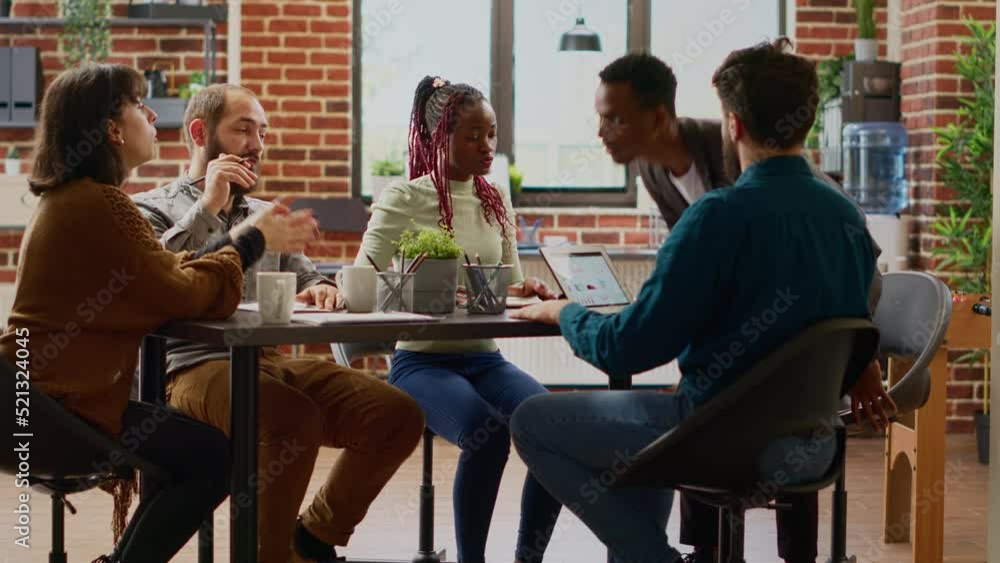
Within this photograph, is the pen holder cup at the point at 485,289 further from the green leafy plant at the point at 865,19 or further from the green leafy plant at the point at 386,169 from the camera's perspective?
the green leafy plant at the point at 865,19

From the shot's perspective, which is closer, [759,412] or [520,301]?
[759,412]

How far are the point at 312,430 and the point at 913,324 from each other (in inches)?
55.1

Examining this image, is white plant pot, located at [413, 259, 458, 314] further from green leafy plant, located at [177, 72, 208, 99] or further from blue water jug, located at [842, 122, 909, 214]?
blue water jug, located at [842, 122, 909, 214]

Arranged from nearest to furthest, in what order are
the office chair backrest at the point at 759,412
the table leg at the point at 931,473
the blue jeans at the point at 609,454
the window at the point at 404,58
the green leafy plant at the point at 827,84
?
the office chair backrest at the point at 759,412 < the blue jeans at the point at 609,454 < the table leg at the point at 931,473 < the green leafy plant at the point at 827,84 < the window at the point at 404,58

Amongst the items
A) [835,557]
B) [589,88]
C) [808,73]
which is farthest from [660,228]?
[808,73]

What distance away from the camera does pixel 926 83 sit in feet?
18.0

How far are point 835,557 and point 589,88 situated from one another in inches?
133

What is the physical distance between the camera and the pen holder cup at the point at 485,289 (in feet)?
8.64

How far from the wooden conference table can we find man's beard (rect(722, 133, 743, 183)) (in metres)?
0.51

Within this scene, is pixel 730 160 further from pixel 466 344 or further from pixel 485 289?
pixel 466 344

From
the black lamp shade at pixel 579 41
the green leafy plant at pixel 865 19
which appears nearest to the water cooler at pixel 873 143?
the green leafy plant at pixel 865 19

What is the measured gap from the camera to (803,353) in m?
2.07

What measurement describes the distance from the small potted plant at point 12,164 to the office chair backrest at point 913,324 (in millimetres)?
3688

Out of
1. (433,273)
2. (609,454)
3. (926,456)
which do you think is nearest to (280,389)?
(433,273)
